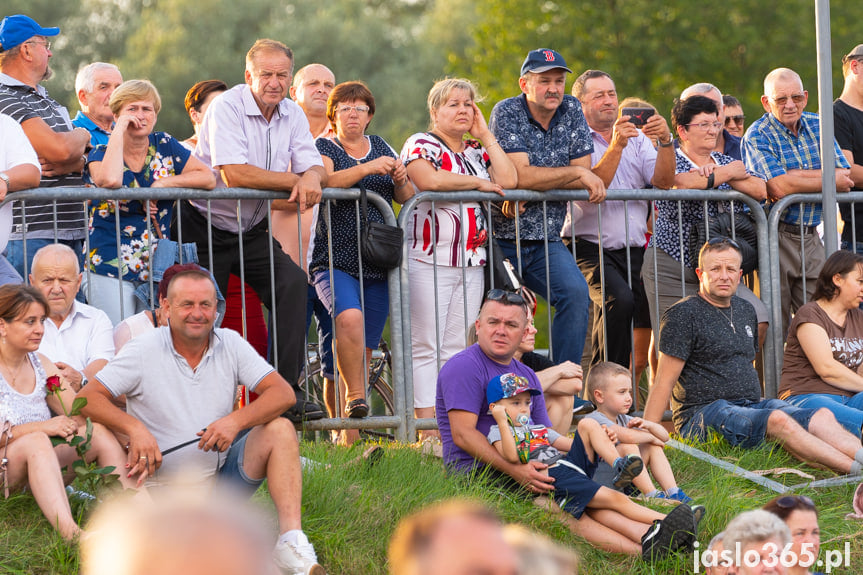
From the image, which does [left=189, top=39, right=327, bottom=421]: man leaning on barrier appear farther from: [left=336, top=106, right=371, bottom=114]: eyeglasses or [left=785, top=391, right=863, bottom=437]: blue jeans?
[left=785, top=391, right=863, bottom=437]: blue jeans

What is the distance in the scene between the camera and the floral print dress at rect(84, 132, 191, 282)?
22.5 ft

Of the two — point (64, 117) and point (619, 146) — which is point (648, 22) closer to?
point (619, 146)

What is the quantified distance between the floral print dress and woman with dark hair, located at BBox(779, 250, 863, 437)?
401 centimetres

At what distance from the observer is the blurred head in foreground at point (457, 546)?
1.55 meters

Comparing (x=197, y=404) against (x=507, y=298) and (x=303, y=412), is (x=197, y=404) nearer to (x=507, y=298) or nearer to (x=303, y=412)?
(x=303, y=412)

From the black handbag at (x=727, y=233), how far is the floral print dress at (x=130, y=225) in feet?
11.5

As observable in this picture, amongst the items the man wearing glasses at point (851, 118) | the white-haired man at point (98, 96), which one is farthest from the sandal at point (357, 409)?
the man wearing glasses at point (851, 118)

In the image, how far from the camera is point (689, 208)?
829 cm

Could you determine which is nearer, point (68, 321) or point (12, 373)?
point (12, 373)

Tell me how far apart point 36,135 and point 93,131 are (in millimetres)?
596

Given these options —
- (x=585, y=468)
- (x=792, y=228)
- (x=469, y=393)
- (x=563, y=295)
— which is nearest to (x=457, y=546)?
(x=469, y=393)

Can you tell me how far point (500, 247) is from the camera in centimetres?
786

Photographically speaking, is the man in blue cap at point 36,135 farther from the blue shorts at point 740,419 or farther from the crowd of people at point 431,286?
the blue shorts at point 740,419

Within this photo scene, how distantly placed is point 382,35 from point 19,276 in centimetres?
2529
